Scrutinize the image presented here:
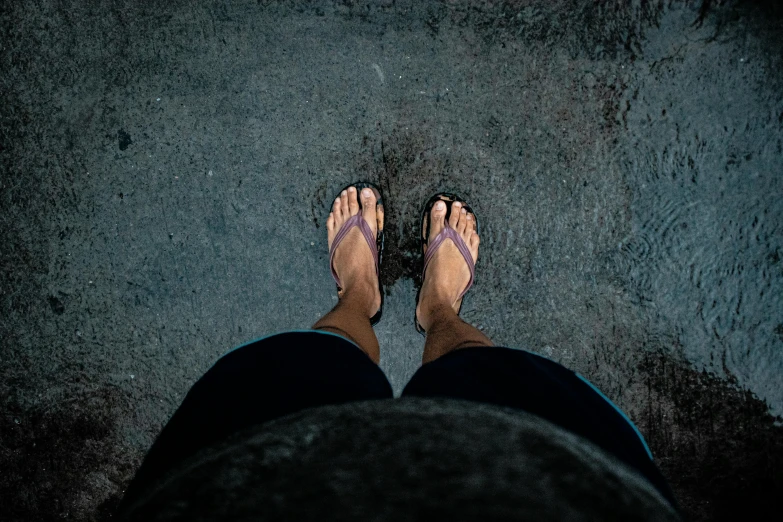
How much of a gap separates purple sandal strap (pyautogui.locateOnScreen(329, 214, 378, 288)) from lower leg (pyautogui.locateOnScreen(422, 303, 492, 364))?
362mm

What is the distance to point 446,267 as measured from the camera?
1.99 metres

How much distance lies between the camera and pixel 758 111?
77.0 inches

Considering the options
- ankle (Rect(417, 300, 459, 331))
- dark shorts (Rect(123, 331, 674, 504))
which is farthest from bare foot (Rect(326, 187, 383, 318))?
dark shorts (Rect(123, 331, 674, 504))

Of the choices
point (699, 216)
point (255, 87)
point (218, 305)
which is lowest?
point (218, 305)

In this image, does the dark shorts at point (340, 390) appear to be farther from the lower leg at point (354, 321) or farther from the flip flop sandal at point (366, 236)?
the flip flop sandal at point (366, 236)

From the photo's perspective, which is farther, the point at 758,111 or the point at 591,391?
the point at 758,111

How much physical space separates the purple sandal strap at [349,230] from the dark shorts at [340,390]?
605 millimetres

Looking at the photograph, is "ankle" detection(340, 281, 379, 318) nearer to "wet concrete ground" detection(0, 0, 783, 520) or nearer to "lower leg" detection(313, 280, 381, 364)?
"lower leg" detection(313, 280, 381, 364)

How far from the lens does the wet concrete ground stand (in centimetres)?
197

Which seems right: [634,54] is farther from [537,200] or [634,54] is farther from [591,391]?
[591,391]

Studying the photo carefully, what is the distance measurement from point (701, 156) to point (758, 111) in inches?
12.1

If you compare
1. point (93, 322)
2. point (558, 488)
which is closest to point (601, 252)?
point (558, 488)

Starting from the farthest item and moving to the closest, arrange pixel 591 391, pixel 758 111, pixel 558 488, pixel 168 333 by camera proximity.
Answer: pixel 168 333 < pixel 758 111 < pixel 591 391 < pixel 558 488

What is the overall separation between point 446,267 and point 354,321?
483mm
